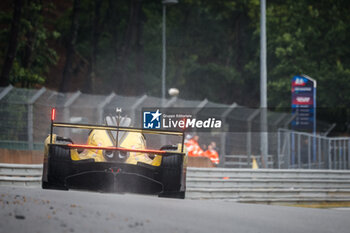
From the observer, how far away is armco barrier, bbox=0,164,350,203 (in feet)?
53.6

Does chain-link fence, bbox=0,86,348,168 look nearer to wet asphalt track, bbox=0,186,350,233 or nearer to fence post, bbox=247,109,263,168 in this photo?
fence post, bbox=247,109,263,168

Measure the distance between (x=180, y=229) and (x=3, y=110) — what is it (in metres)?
10.1

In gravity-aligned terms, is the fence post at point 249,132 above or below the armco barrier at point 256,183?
above

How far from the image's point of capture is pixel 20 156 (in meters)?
18.9

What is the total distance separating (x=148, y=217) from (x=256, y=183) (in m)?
6.55

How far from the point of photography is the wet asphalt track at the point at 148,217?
376 inches

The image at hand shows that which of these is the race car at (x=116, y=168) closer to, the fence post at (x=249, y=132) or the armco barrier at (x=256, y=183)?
the armco barrier at (x=256, y=183)

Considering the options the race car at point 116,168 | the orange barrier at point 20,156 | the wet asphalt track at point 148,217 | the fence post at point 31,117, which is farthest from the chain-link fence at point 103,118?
the race car at point 116,168

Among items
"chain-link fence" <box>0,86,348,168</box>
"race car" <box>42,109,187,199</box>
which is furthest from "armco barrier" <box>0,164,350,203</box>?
"race car" <box>42,109,187,199</box>

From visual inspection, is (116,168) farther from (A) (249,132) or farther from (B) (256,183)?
(A) (249,132)

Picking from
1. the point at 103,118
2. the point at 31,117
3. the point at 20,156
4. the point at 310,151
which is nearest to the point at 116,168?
the point at 20,156

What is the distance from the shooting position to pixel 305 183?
59.9 ft

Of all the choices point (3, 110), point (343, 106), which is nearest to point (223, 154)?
point (3, 110)

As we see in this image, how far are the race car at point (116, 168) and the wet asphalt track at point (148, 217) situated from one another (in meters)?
0.39
